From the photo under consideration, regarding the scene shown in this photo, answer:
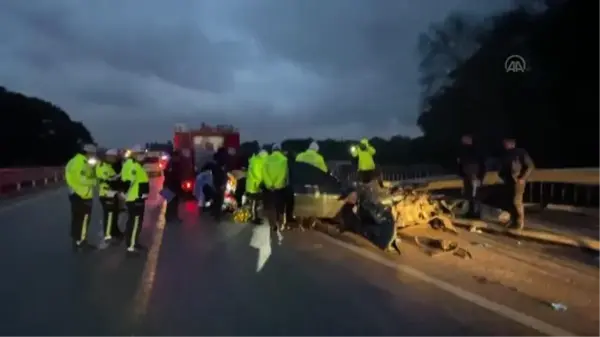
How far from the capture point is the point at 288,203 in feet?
55.5

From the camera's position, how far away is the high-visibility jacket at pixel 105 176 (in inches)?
551

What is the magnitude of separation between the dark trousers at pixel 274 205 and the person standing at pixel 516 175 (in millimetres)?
4484

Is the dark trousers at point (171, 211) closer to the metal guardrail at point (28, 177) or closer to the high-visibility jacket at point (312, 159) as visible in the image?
the high-visibility jacket at point (312, 159)

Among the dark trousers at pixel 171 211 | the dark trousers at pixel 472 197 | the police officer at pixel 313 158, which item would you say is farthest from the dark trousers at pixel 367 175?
the dark trousers at pixel 171 211

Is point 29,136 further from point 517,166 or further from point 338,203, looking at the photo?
point 517,166

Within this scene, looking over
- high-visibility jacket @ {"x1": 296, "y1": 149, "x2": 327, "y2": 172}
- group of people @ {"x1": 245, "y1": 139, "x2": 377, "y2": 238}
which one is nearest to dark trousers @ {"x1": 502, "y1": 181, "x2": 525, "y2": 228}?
group of people @ {"x1": 245, "y1": 139, "x2": 377, "y2": 238}

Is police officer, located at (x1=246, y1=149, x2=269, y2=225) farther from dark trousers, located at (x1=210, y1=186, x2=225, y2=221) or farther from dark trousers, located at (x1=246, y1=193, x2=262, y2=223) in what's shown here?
dark trousers, located at (x1=210, y1=186, x2=225, y2=221)

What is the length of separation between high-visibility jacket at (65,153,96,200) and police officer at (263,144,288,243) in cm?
414

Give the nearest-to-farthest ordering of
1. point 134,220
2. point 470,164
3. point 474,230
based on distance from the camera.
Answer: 1. point 134,220
2. point 474,230
3. point 470,164

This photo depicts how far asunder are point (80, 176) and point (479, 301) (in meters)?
7.28

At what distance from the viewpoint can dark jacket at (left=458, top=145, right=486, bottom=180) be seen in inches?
699

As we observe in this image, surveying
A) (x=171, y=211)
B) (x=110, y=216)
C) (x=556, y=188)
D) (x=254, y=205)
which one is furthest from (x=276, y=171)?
(x=556, y=188)

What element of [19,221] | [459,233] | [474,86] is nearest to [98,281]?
[459,233]

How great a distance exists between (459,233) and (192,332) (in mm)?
8963
